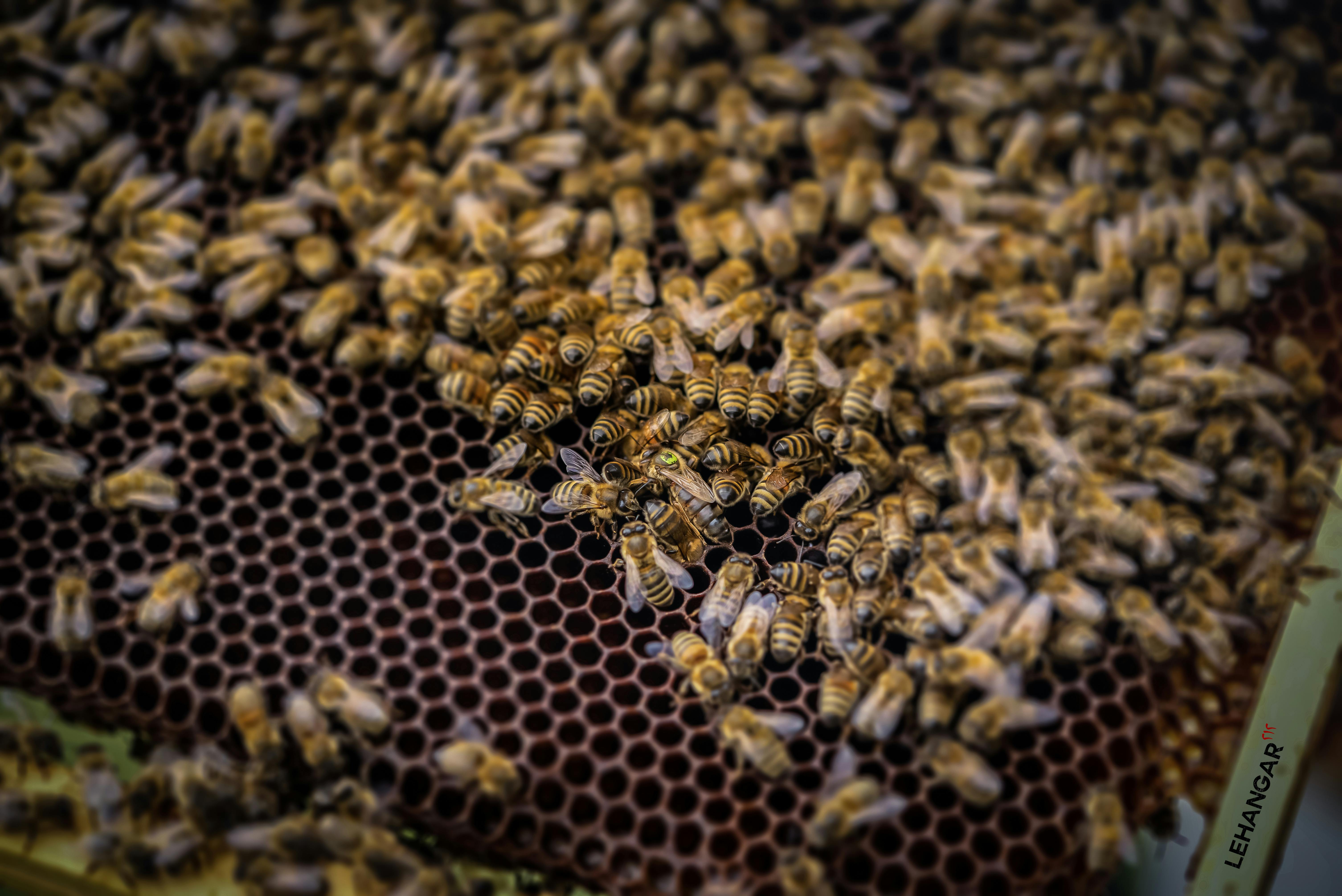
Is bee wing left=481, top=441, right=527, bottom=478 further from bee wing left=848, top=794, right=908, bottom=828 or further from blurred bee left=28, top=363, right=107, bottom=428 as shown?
bee wing left=848, top=794, right=908, bottom=828

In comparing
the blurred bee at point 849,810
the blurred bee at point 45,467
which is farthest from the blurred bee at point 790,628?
the blurred bee at point 45,467

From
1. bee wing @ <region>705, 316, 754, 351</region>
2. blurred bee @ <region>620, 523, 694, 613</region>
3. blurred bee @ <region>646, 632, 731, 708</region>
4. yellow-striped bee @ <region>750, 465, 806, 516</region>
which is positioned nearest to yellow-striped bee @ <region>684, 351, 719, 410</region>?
bee wing @ <region>705, 316, 754, 351</region>

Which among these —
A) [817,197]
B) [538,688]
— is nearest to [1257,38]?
[817,197]

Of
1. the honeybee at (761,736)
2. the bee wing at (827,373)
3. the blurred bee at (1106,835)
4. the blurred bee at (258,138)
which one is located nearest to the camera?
the blurred bee at (1106,835)

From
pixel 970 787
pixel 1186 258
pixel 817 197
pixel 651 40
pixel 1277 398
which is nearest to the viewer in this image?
pixel 970 787

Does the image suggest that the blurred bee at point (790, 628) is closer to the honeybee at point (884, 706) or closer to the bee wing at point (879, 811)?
the honeybee at point (884, 706)

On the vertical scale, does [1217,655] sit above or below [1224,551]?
below

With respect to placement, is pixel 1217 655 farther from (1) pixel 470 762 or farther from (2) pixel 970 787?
(1) pixel 470 762
